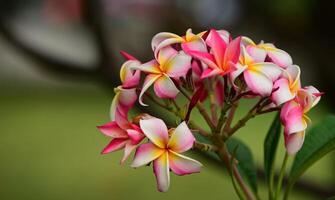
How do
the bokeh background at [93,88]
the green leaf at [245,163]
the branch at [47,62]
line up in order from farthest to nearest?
the bokeh background at [93,88] → the branch at [47,62] → the green leaf at [245,163]

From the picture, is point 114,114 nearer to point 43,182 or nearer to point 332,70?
point 332,70

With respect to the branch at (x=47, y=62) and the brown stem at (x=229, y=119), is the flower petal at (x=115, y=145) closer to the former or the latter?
the brown stem at (x=229, y=119)

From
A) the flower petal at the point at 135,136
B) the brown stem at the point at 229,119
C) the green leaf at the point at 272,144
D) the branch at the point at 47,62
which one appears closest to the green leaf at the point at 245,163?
the green leaf at the point at 272,144

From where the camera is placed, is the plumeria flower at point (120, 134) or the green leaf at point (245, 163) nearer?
the plumeria flower at point (120, 134)

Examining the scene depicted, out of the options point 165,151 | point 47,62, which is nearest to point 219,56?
point 165,151

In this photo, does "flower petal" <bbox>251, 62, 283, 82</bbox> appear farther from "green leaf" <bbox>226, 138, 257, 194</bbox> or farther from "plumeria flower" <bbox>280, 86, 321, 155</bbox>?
"green leaf" <bbox>226, 138, 257, 194</bbox>

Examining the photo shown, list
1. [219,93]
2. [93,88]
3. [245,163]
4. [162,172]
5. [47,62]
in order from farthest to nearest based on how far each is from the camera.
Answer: [93,88] < [47,62] < [245,163] < [219,93] < [162,172]

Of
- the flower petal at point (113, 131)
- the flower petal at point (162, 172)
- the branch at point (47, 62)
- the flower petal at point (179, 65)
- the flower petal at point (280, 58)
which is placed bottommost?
the flower petal at point (162, 172)

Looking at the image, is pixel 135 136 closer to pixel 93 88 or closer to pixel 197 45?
pixel 197 45
